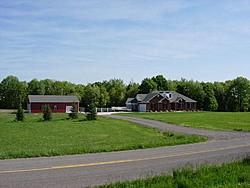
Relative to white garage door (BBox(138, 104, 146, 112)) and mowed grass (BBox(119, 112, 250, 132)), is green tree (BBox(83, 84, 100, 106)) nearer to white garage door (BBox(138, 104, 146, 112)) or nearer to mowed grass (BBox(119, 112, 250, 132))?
white garage door (BBox(138, 104, 146, 112))

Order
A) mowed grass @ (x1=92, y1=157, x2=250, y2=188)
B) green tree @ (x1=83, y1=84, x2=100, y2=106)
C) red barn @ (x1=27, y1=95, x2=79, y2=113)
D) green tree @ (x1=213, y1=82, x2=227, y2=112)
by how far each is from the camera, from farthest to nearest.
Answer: green tree @ (x1=213, y1=82, x2=227, y2=112) → green tree @ (x1=83, y1=84, x2=100, y2=106) → red barn @ (x1=27, y1=95, x2=79, y2=113) → mowed grass @ (x1=92, y1=157, x2=250, y2=188)

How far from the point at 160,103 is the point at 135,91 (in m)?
25.1

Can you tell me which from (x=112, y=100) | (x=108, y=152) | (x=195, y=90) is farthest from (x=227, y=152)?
(x=112, y=100)

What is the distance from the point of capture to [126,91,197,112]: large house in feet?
234

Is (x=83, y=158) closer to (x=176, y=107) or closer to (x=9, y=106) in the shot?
(x=176, y=107)

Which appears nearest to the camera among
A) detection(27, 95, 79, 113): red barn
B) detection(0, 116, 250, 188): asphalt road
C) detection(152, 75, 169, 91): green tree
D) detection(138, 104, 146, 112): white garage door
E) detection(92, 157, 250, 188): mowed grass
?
detection(92, 157, 250, 188): mowed grass

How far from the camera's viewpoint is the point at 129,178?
26.4 feet

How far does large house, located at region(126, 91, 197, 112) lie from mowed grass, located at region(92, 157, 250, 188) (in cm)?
6269

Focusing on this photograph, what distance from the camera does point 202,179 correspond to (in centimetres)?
736

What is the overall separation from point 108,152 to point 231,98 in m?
81.5

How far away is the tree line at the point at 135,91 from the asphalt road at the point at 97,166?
223 ft

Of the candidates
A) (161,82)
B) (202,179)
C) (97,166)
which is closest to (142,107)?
(161,82)

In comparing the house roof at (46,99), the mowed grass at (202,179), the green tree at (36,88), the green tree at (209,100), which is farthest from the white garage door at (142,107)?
the mowed grass at (202,179)

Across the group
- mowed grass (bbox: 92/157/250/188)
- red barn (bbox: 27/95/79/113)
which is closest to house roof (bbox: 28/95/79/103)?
red barn (bbox: 27/95/79/113)
